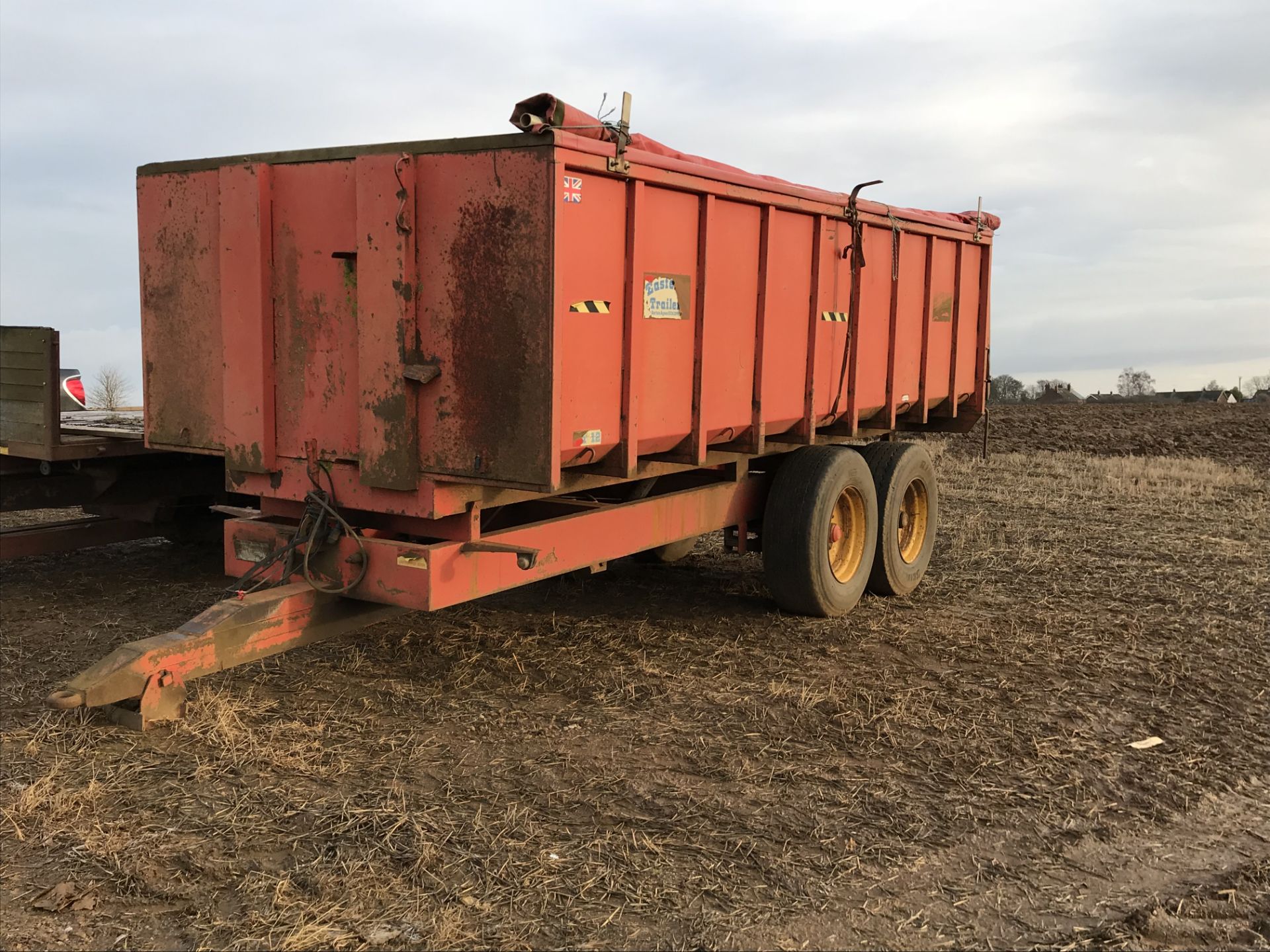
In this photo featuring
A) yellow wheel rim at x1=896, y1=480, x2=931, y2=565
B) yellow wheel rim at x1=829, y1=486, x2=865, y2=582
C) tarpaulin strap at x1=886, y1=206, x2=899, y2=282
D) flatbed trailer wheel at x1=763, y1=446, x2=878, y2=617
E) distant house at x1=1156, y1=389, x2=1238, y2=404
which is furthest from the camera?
distant house at x1=1156, y1=389, x2=1238, y2=404

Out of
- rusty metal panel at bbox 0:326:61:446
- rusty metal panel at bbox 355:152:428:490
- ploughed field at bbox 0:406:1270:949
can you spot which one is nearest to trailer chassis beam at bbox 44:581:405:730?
ploughed field at bbox 0:406:1270:949

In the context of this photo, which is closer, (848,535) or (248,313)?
(248,313)

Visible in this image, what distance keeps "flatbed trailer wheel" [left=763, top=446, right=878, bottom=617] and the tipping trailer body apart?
611 millimetres

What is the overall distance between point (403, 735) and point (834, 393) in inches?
137

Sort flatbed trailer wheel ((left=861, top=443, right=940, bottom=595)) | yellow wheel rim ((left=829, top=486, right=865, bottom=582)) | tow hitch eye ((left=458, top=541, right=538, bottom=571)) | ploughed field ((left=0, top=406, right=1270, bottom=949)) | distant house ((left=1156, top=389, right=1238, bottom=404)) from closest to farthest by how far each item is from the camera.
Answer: ploughed field ((left=0, top=406, right=1270, bottom=949)), tow hitch eye ((left=458, top=541, right=538, bottom=571)), yellow wheel rim ((left=829, top=486, right=865, bottom=582)), flatbed trailer wheel ((left=861, top=443, right=940, bottom=595)), distant house ((left=1156, top=389, right=1238, bottom=404))

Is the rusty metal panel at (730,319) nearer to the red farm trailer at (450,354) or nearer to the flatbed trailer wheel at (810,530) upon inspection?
the red farm trailer at (450,354)

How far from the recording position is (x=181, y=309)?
5.34m

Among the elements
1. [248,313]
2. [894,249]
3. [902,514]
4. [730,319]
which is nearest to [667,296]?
[730,319]

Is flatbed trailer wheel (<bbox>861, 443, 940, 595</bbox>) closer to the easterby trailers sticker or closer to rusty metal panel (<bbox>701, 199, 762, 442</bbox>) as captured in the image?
rusty metal panel (<bbox>701, 199, 762, 442</bbox>)

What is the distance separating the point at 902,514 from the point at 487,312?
4.50 meters

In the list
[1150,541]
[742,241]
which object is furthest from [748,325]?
[1150,541]

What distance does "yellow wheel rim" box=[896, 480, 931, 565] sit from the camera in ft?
26.4

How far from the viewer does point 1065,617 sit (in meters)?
7.09

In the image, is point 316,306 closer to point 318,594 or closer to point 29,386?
point 318,594
